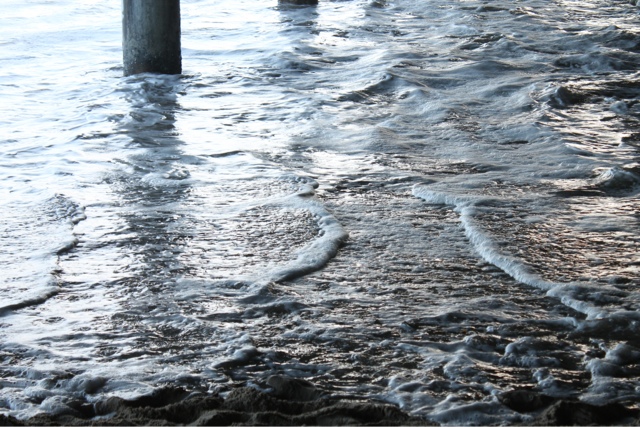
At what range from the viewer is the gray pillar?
28.7ft

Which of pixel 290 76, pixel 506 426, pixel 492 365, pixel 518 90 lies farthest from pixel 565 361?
pixel 290 76

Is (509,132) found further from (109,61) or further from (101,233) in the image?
(109,61)

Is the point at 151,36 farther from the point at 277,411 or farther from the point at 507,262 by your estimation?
the point at 277,411

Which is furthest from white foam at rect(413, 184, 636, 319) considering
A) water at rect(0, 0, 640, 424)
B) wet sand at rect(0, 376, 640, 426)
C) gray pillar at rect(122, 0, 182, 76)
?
gray pillar at rect(122, 0, 182, 76)

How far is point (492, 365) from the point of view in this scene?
3193 millimetres

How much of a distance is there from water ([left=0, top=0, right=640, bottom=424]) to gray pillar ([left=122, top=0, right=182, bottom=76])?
0.80ft

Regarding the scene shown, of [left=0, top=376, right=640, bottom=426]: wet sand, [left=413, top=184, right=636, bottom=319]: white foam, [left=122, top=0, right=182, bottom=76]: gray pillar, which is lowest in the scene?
[left=0, top=376, right=640, bottom=426]: wet sand

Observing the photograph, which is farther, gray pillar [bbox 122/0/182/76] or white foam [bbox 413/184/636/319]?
gray pillar [bbox 122/0/182/76]

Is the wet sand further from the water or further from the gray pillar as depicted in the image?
the gray pillar

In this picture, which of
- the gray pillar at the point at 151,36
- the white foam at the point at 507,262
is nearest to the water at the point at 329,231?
the white foam at the point at 507,262

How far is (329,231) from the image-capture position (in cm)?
462

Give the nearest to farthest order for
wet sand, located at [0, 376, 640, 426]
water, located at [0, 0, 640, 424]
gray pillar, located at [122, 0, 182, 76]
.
→ wet sand, located at [0, 376, 640, 426] → water, located at [0, 0, 640, 424] → gray pillar, located at [122, 0, 182, 76]

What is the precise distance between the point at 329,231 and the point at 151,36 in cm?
521

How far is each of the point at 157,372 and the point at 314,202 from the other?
2164 mm
